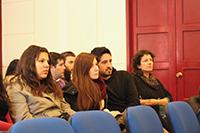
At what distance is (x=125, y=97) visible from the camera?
389cm

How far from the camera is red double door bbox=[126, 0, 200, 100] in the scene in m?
5.40

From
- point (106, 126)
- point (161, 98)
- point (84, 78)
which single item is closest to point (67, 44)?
point (161, 98)

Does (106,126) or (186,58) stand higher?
(186,58)

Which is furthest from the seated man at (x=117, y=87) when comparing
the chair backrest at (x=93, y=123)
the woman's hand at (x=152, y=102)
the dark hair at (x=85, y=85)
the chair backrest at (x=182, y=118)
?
the chair backrest at (x=93, y=123)

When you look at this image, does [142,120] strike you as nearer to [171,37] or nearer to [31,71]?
[31,71]

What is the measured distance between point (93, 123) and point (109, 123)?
5.2 inches

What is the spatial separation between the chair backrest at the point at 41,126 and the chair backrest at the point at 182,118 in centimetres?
131

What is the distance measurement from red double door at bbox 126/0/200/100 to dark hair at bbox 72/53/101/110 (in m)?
2.34

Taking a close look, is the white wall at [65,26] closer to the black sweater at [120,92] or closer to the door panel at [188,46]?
the door panel at [188,46]

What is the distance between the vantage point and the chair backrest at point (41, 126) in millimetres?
1788

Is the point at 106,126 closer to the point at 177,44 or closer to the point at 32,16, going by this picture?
the point at 177,44

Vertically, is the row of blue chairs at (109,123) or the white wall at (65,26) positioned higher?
the white wall at (65,26)

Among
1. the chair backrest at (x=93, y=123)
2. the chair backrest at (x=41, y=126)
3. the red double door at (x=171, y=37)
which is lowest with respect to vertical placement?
the chair backrest at (x=93, y=123)

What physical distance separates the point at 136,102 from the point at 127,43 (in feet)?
6.17
